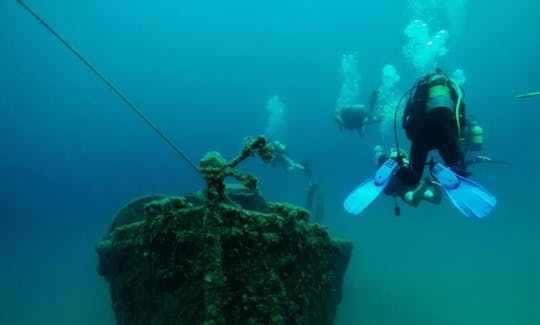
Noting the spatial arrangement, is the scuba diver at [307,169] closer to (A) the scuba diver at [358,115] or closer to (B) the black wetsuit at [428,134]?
(A) the scuba diver at [358,115]

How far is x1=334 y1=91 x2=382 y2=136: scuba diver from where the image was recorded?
1197cm

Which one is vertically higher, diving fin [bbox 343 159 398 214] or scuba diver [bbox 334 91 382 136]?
scuba diver [bbox 334 91 382 136]

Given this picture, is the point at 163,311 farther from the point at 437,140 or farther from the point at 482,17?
the point at 482,17

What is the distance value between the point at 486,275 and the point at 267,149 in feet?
95.6

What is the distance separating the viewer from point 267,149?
2807mm

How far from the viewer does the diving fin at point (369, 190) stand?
4414 mm

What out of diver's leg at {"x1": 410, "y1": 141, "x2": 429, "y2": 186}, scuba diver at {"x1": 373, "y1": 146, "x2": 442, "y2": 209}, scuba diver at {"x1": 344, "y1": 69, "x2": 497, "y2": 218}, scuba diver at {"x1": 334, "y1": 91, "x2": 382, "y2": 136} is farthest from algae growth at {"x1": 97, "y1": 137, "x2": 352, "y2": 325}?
scuba diver at {"x1": 334, "y1": 91, "x2": 382, "y2": 136}

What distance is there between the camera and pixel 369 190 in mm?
4586

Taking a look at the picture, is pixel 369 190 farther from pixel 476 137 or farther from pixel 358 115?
pixel 358 115

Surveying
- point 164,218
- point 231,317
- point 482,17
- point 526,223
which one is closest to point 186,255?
point 164,218

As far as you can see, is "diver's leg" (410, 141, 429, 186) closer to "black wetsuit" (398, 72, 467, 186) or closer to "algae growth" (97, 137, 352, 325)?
"black wetsuit" (398, 72, 467, 186)

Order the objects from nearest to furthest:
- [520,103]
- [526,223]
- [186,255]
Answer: [186,255], [526,223], [520,103]

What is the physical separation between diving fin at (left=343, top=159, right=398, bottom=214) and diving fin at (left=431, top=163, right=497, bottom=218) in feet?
2.13

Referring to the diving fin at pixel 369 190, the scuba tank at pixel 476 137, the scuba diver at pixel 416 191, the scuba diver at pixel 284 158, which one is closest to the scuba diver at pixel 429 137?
the diving fin at pixel 369 190
